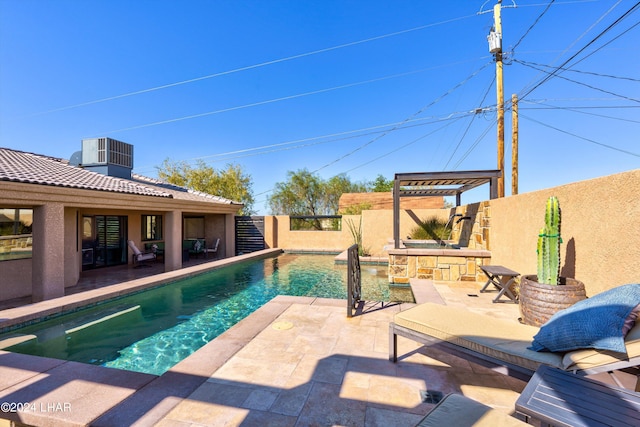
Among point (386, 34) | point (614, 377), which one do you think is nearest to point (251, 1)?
point (386, 34)

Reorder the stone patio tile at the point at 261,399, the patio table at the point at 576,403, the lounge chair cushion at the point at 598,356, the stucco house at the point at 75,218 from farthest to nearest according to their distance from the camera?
the stucco house at the point at 75,218 < the stone patio tile at the point at 261,399 < the lounge chair cushion at the point at 598,356 < the patio table at the point at 576,403

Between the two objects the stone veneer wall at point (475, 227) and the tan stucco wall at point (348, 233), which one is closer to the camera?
the stone veneer wall at point (475, 227)

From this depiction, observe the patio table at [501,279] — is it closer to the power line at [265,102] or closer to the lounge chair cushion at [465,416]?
the lounge chair cushion at [465,416]

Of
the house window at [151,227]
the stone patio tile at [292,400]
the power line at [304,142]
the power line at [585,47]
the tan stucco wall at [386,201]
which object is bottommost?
the stone patio tile at [292,400]

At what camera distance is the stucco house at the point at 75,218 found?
6.09m

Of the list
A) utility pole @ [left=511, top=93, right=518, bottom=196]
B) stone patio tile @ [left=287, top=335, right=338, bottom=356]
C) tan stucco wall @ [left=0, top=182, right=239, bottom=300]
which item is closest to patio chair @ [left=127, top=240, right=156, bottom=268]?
tan stucco wall @ [left=0, top=182, right=239, bottom=300]

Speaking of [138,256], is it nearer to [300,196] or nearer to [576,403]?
[576,403]

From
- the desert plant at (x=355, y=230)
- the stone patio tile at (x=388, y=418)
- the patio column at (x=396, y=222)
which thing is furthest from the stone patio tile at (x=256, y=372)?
the desert plant at (x=355, y=230)

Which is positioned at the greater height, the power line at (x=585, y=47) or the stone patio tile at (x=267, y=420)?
the power line at (x=585, y=47)

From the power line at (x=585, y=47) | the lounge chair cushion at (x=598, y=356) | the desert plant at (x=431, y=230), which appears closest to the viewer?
the lounge chair cushion at (x=598, y=356)

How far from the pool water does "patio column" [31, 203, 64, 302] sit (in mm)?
1342

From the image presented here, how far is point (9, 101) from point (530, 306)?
21219mm

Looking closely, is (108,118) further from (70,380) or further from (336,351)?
(336,351)

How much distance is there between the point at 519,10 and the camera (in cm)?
948
